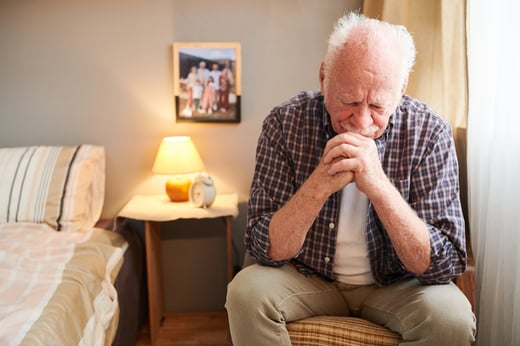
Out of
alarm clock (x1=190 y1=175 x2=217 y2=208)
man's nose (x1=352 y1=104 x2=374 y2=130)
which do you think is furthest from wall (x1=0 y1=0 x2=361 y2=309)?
man's nose (x1=352 y1=104 x2=374 y2=130)

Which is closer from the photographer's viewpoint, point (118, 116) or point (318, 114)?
point (318, 114)

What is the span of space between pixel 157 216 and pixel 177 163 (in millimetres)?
271

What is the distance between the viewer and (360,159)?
1333 mm

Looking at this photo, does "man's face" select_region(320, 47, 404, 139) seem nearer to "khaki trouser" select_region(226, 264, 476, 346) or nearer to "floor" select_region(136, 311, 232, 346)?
"khaki trouser" select_region(226, 264, 476, 346)

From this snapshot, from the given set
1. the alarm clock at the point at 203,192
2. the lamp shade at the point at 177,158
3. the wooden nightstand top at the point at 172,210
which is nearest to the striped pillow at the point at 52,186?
the wooden nightstand top at the point at 172,210

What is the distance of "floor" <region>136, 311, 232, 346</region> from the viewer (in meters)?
2.39

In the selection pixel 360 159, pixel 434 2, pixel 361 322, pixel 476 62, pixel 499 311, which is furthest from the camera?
pixel 434 2

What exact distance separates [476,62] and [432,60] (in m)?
0.30

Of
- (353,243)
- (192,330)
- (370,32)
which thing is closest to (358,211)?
(353,243)

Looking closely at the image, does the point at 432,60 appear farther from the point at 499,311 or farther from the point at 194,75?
the point at 194,75

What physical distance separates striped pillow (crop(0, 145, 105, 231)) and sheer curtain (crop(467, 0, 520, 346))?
1564mm

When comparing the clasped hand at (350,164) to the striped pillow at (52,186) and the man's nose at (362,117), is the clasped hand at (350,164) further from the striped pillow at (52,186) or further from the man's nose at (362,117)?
the striped pillow at (52,186)

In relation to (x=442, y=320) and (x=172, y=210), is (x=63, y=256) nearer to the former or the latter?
(x=172, y=210)

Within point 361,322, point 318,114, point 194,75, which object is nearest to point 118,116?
point 194,75
